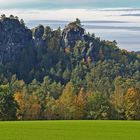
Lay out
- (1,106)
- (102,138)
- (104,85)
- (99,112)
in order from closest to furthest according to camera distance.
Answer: (102,138) → (1,106) → (99,112) → (104,85)

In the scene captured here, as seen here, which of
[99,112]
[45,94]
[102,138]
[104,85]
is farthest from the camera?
[104,85]

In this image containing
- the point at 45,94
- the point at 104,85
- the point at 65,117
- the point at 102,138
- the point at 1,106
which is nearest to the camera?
the point at 102,138

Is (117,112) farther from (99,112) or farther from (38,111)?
(38,111)

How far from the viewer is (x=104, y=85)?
190000mm

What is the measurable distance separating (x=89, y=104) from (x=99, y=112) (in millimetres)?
3559

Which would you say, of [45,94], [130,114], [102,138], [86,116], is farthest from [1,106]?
[102,138]

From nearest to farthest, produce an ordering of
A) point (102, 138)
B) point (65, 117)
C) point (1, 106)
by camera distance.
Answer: point (102, 138) → point (1, 106) → point (65, 117)

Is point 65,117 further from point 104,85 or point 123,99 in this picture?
point 104,85

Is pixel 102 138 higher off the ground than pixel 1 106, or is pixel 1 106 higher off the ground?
pixel 102 138

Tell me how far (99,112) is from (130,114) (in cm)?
613

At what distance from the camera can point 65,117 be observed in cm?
12006

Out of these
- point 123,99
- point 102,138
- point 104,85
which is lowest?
point 104,85

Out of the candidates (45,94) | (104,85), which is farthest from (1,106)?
(104,85)

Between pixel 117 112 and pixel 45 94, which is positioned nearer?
pixel 117 112
